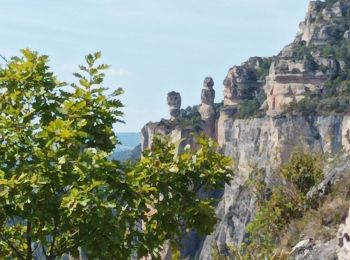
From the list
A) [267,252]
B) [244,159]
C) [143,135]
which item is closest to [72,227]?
[267,252]

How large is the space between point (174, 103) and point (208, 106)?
486 centimetres

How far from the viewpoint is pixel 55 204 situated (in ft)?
19.7

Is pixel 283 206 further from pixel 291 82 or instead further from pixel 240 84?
pixel 240 84

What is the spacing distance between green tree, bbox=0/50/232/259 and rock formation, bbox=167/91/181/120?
84.1m

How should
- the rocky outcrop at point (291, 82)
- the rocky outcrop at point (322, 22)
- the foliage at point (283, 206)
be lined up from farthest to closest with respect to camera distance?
the rocky outcrop at point (322, 22), the rocky outcrop at point (291, 82), the foliage at point (283, 206)

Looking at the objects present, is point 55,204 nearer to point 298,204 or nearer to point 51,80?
point 51,80

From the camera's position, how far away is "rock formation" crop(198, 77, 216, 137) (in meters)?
88.0

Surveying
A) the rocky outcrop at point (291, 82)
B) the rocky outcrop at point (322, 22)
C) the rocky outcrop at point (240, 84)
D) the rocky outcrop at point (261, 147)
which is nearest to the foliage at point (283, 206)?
the rocky outcrop at point (261, 147)

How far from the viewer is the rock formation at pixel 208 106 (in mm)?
88000

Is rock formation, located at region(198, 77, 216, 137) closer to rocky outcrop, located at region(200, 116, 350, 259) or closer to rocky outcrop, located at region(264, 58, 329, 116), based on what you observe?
rocky outcrop, located at region(264, 58, 329, 116)

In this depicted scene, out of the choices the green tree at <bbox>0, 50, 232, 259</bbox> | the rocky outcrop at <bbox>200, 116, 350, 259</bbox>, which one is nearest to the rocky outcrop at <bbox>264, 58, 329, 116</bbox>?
the rocky outcrop at <bbox>200, 116, 350, 259</bbox>

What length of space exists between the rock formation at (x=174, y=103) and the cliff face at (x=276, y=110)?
11.1 feet

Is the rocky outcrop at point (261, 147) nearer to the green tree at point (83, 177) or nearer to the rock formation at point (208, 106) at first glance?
the rock formation at point (208, 106)

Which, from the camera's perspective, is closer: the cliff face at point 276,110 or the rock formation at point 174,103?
the cliff face at point 276,110
